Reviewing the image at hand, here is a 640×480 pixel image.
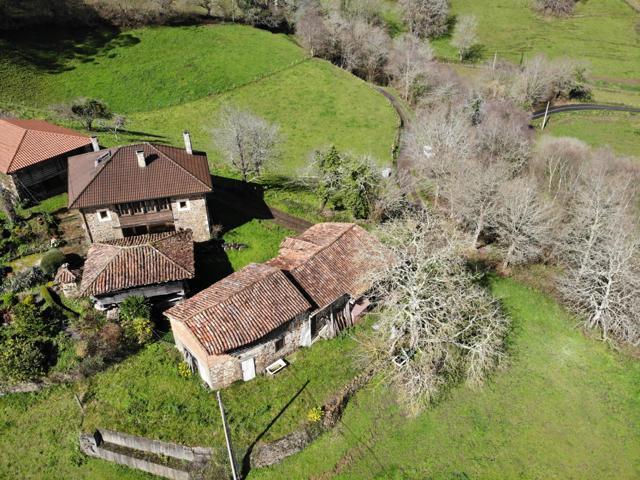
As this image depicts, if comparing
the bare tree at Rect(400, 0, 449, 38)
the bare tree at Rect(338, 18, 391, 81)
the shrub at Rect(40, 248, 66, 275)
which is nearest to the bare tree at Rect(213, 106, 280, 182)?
the shrub at Rect(40, 248, 66, 275)

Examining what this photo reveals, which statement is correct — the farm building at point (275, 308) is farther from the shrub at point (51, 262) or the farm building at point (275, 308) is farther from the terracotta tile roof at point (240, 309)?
the shrub at point (51, 262)

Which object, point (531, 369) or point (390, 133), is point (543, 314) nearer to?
point (531, 369)

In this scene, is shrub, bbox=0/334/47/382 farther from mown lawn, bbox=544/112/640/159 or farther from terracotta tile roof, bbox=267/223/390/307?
mown lawn, bbox=544/112/640/159

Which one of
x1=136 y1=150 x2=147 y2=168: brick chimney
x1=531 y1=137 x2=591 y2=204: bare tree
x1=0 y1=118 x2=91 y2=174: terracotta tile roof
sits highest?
x1=136 y1=150 x2=147 y2=168: brick chimney

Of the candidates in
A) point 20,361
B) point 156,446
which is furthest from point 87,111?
point 156,446

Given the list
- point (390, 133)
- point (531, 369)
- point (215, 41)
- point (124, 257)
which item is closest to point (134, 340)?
point (124, 257)

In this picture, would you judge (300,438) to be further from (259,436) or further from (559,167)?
(559,167)

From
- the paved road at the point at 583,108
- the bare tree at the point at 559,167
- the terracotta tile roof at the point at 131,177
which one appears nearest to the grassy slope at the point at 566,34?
the paved road at the point at 583,108
